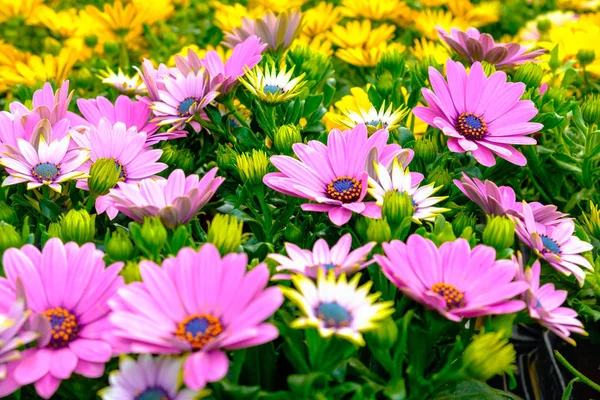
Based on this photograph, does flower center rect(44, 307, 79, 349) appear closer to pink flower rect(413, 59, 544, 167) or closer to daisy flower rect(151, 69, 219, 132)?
daisy flower rect(151, 69, 219, 132)

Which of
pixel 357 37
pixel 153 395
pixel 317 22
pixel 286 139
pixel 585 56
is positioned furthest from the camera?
pixel 317 22

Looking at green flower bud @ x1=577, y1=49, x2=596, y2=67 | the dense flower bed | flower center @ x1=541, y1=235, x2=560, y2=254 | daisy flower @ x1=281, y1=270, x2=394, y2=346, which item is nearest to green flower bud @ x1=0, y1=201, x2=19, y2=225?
the dense flower bed

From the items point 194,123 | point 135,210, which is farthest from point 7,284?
point 194,123

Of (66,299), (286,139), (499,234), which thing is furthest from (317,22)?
Result: (66,299)

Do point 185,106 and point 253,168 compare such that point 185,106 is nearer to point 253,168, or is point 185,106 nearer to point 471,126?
point 253,168

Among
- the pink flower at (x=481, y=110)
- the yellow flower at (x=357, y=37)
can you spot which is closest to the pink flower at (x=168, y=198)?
the pink flower at (x=481, y=110)
